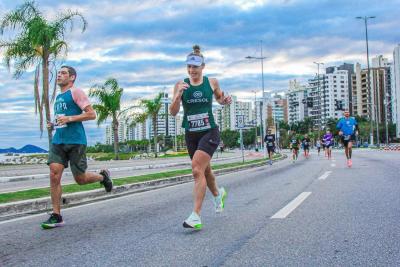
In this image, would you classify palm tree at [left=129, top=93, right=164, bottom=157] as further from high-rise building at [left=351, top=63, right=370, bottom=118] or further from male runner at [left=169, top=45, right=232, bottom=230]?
high-rise building at [left=351, top=63, right=370, bottom=118]

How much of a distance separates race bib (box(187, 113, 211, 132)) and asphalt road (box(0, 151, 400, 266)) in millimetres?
1127

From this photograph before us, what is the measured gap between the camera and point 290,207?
7.33m

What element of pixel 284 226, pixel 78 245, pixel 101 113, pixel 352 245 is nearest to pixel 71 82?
pixel 78 245

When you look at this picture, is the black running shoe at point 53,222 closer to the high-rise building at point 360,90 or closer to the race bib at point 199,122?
the race bib at point 199,122

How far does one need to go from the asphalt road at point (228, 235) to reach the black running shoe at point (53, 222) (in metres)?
0.13

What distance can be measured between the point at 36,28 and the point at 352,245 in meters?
22.5

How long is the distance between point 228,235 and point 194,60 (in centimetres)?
202

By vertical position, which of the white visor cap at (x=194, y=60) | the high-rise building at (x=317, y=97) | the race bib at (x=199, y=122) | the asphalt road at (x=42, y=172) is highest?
the high-rise building at (x=317, y=97)

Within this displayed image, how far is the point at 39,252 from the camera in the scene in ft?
16.1

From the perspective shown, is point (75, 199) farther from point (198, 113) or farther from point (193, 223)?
point (193, 223)

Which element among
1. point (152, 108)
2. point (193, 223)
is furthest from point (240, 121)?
point (152, 108)

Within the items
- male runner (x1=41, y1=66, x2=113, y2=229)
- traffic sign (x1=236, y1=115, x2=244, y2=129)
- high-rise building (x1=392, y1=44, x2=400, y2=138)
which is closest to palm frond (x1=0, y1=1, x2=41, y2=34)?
traffic sign (x1=236, y1=115, x2=244, y2=129)

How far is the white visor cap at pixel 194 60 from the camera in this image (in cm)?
599

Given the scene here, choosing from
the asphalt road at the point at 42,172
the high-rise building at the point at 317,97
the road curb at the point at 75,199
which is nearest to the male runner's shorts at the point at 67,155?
the road curb at the point at 75,199
